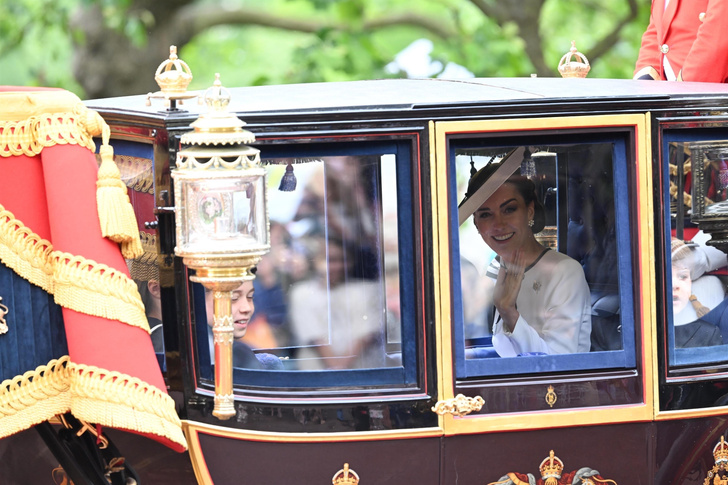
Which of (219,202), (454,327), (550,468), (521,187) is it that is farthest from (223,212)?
(550,468)

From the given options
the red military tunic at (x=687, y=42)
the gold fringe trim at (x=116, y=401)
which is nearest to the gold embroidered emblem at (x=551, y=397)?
the gold fringe trim at (x=116, y=401)

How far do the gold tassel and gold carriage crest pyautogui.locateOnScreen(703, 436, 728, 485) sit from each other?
1742 mm

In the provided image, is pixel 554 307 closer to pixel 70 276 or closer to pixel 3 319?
pixel 70 276

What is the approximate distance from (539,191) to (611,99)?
34cm

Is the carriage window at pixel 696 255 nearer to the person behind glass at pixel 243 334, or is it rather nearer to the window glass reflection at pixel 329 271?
the window glass reflection at pixel 329 271

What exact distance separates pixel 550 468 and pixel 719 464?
52 centimetres

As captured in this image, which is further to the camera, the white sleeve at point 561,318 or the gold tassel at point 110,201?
the white sleeve at point 561,318

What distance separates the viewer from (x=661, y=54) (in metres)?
4.64

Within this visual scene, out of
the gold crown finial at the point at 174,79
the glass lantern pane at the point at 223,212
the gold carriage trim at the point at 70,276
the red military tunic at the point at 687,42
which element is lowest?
the gold carriage trim at the point at 70,276

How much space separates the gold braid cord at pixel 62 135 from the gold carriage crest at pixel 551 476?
1.23 meters

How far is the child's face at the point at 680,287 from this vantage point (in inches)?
126

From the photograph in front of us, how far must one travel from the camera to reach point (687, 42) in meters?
4.51

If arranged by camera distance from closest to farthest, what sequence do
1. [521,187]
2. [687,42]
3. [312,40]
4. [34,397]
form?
[34,397]
[521,187]
[687,42]
[312,40]

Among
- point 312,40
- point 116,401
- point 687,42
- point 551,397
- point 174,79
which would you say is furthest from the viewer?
point 312,40
